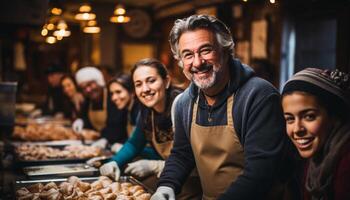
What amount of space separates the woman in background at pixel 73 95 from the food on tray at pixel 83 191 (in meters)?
4.33

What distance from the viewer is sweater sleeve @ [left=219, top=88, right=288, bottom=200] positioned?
7.98 feet

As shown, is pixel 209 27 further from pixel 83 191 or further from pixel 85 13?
pixel 85 13

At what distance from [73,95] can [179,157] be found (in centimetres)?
503

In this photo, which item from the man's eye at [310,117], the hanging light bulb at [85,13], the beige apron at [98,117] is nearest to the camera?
A: the man's eye at [310,117]

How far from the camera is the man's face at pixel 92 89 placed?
6469 mm

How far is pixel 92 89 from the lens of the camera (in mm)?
6508

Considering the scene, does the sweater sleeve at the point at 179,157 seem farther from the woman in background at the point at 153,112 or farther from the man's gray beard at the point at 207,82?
the woman in background at the point at 153,112

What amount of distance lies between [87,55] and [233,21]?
7.03m

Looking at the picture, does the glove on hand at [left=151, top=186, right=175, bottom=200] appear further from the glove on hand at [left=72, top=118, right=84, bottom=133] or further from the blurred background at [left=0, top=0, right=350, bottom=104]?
the glove on hand at [left=72, top=118, right=84, bottom=133]

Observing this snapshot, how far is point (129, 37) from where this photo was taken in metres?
13.8

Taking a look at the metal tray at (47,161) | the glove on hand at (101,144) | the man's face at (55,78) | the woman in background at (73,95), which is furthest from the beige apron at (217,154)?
the man's face at (55,78)

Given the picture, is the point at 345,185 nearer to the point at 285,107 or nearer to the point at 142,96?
the point at 285,107

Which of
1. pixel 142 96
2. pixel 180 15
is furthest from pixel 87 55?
pixel 142 96

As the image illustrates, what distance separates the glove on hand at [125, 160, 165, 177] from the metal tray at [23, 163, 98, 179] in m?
0.34
